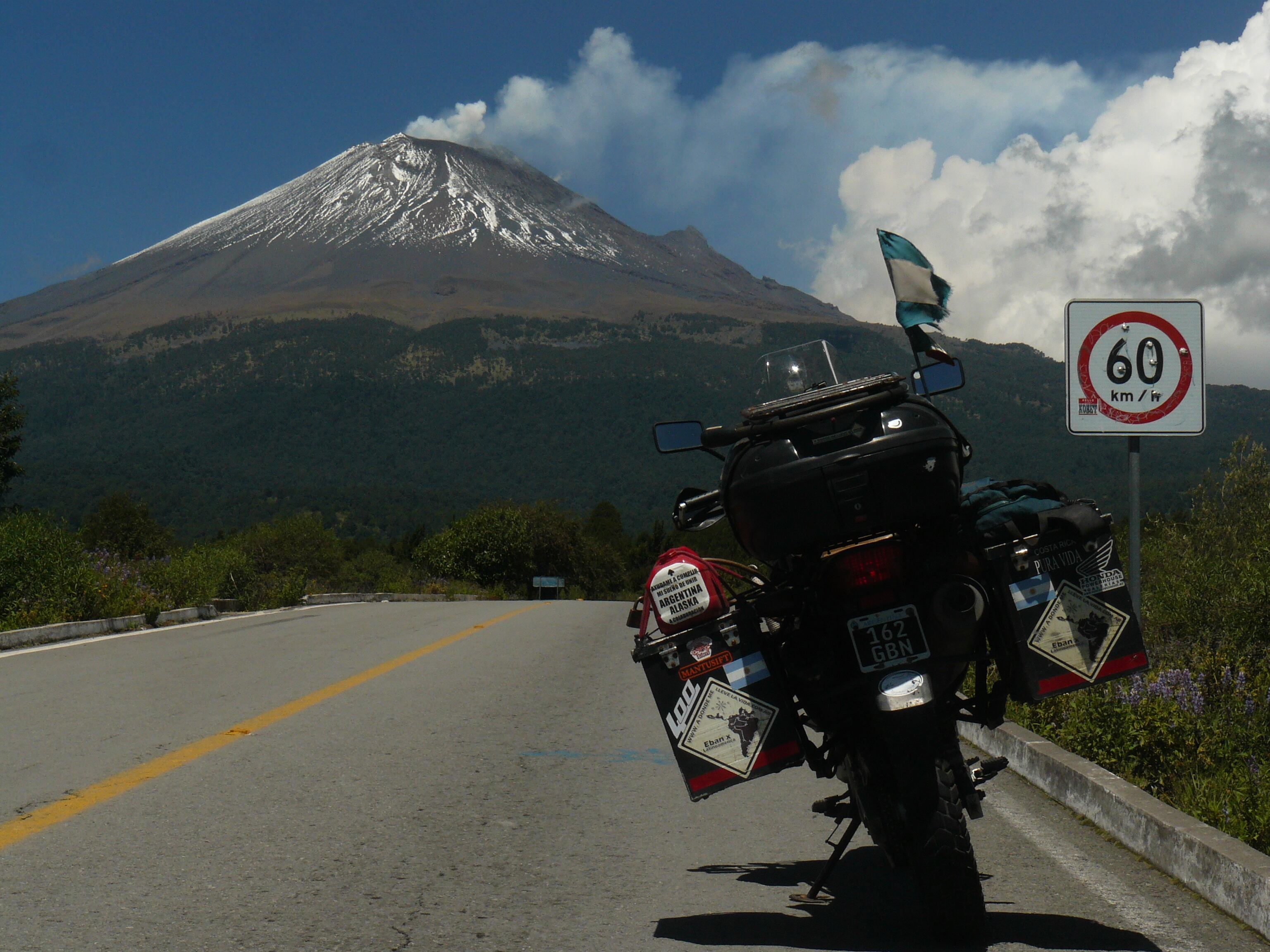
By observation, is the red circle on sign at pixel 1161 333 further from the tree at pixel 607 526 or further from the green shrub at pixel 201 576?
the tree at pixel 607 526

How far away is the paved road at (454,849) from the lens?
12.3ft

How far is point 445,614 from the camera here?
2212 cm

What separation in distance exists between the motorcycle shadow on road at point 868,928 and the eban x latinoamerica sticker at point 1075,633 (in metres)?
0.78

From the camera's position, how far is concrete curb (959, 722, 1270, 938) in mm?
3820

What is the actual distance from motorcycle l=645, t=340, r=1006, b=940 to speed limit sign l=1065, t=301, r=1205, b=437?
366 cm

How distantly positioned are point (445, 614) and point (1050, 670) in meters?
19.0

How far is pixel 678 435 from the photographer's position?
13.4 ft

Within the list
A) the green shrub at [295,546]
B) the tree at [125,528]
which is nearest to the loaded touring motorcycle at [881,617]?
the green shrub at [295,546]

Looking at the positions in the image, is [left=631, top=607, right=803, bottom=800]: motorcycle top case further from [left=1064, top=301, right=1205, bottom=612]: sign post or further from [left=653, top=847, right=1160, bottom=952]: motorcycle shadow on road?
[left=1064, top=301, right=1205, bottom=612]: sign post

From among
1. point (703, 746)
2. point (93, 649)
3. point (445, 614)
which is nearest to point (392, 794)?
point (703, 746)

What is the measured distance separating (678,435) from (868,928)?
168 centimetres

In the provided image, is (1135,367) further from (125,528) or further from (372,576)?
(125,528)

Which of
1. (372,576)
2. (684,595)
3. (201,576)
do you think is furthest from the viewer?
(372,576)

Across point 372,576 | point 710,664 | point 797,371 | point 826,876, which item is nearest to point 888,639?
point 710,664
